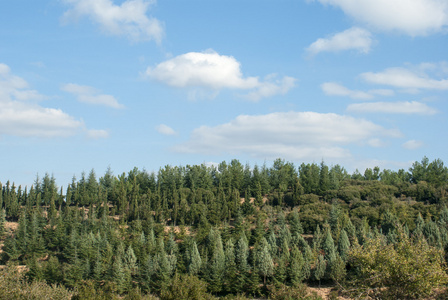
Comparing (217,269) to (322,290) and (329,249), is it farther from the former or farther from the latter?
(329,249)

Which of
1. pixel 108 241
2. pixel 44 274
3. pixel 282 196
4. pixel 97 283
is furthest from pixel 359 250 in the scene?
pixel 282 196

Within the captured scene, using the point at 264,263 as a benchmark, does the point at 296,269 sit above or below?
below

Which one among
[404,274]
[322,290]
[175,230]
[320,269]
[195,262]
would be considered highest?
[404,274]

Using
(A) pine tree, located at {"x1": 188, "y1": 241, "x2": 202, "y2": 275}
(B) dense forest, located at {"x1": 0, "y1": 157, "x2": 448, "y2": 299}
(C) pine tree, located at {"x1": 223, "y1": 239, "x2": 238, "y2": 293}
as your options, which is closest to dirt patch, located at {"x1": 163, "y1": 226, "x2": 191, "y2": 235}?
(B) dense forest, located at {"x1": 0, "y1": 157, "x2": 448, "y2": 299}

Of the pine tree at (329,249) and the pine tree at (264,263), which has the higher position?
the pine tree at (329,249)

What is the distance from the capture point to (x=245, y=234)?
3861 inches

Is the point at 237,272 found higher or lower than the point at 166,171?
lower

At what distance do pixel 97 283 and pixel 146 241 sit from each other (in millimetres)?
18271

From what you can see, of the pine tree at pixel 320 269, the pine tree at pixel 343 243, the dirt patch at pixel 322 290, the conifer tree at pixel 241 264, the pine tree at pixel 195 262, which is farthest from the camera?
the pine tree at pixel 343 243

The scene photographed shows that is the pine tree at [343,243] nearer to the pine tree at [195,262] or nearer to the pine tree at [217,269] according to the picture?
the pine tree at [217,269]

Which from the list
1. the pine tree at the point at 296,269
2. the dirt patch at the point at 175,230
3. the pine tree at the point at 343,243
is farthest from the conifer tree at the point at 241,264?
the pine tree at the point at 343,243

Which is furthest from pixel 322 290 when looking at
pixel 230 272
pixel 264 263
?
pixel 230 272

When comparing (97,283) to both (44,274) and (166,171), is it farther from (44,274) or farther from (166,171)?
(166,171)

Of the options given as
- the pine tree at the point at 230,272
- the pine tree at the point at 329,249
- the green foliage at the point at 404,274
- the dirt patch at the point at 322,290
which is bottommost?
the dirt patch at the point at 322,290
